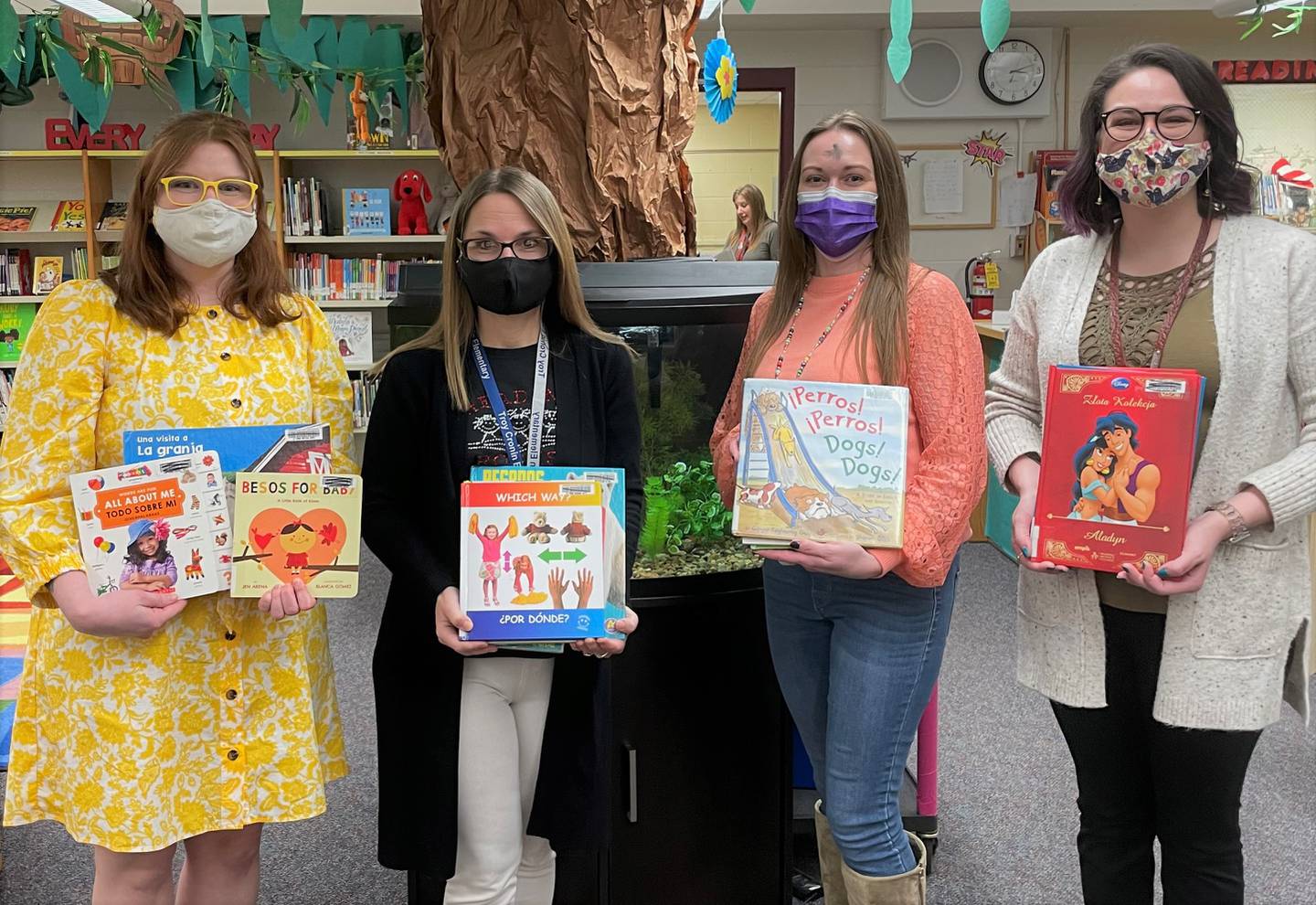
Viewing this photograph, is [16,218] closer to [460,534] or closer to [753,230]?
[753,230]

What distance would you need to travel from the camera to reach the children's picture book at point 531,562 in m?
1.60

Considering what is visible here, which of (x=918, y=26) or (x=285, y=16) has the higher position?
(x=918, y=26)

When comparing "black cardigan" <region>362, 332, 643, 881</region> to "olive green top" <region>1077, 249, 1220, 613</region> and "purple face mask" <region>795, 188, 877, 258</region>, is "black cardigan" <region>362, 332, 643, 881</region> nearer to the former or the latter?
"purple face mask" <region>795, 188, 877, 258</region>

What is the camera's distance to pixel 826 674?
187 cm

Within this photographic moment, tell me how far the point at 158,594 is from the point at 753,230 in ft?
15.5

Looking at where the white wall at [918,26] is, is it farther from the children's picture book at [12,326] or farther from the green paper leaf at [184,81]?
the children's picture book at [12,326]

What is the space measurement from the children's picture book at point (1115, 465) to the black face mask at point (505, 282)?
2.60 feet

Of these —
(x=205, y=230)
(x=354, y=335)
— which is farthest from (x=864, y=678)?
(x=354, y=335)

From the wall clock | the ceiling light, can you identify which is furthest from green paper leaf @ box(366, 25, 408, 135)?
the wall clock

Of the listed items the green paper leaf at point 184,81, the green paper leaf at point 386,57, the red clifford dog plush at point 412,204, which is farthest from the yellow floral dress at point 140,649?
the red clifford dog plush at point 412,204

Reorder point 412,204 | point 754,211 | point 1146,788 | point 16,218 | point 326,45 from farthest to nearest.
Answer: point 16,218
point 412,204
point 754,211
point 326,45
point 1146,788

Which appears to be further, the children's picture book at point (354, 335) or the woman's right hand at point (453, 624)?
the children's picture book at point (354, 335)

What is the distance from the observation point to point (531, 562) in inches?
63.4

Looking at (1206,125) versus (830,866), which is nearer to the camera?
(1206,125)
